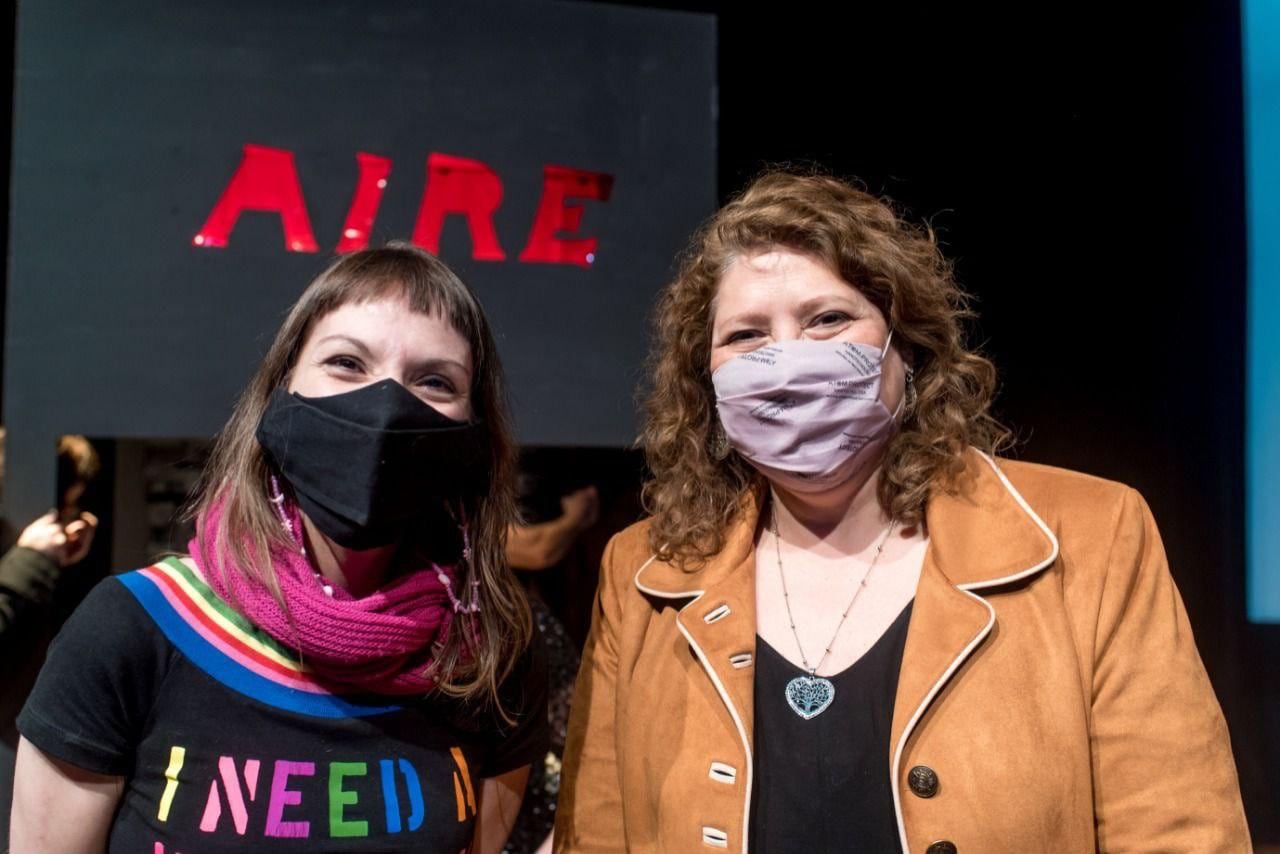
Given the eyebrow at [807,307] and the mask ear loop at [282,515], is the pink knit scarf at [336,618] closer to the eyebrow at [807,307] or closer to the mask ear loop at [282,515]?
the mask ear loop at [282,515]

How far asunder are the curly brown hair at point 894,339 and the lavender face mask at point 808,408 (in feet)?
0.35

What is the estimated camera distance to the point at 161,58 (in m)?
2.93

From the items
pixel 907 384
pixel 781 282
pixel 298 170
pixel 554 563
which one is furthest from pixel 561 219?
pixel 907 384

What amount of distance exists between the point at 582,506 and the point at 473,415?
1.10 metres

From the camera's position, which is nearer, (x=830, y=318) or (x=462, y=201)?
(x=830, y=318)

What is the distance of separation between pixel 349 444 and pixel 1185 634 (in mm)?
1407

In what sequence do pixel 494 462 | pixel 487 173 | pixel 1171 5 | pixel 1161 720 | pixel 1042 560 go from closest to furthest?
pixel 1161 720, pixel 1042 560, pixel 494 462, pixel 1171 5, pixel 487 173

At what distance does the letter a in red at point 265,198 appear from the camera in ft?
9.60

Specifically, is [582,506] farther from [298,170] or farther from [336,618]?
[336,618]

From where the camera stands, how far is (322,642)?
1740 millimetres

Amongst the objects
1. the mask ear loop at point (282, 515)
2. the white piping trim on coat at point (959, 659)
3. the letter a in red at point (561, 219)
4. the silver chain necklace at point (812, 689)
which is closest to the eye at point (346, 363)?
the mask ear loop at point (282, 515)

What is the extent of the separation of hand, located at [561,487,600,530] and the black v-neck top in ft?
4.21

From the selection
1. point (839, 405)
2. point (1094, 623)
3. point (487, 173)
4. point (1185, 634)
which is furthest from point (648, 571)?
point (487, 173)

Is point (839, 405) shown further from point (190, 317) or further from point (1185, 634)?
point (190, 317)
